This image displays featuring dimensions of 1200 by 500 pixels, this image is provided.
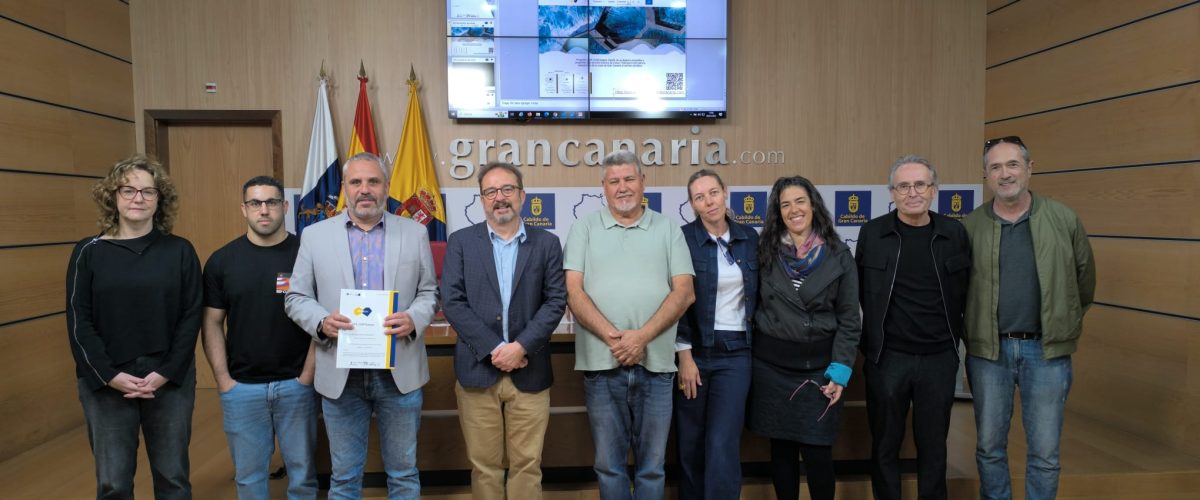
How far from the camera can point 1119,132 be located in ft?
12.9

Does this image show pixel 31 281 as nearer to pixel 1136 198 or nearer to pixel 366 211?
pixel 366 211

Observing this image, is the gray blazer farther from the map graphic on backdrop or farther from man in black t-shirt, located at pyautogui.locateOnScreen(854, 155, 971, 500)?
the map graphic on backdrop

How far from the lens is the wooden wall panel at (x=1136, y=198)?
3.57 m

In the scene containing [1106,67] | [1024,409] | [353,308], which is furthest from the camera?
[1106,67]

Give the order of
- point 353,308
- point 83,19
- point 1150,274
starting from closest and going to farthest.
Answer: point 353,308, point 1150,274, point 83,19

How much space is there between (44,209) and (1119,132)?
640 centimetres

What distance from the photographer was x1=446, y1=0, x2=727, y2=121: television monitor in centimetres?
477

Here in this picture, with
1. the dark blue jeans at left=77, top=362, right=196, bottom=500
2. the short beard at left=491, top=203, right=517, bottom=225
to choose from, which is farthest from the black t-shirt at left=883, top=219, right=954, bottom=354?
the dark blue jeans at left=77, top=362, right=196, bottom=500

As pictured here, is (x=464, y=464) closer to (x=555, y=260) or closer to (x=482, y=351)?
(x=482, y=351)

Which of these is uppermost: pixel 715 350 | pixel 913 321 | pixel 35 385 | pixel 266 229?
pixel 266 229

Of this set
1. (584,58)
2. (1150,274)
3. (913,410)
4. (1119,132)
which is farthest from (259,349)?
(1119,132)

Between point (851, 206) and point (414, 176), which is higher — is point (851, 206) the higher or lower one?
the lower one

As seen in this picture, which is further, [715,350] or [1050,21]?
[1050,21]

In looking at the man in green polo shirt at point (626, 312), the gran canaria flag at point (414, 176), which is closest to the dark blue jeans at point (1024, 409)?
the man in green polo shirt at point (626, 312)
